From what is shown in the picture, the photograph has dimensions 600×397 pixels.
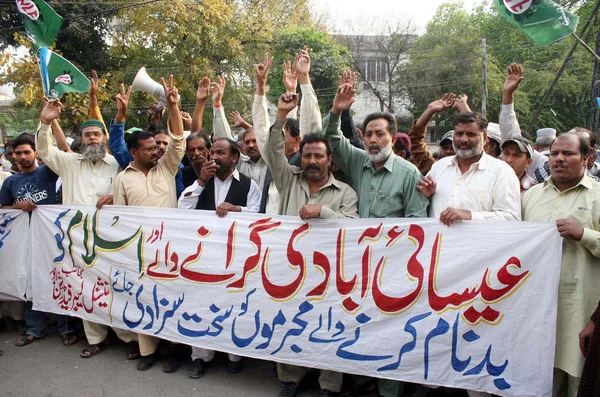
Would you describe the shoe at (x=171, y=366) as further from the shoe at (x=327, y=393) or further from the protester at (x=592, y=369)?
the protester at (x=592, y=369)

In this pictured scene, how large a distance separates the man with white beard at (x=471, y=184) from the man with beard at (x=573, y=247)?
0.78 feet

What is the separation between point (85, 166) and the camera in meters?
4.52

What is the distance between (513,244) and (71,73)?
5.06m

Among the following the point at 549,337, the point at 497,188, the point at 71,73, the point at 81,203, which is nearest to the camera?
the point at 549,337

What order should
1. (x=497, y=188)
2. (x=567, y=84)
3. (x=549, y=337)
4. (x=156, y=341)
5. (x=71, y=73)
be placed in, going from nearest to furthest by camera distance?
(x=549, y=337) → (x=497, y=188) → (x=156, y=341) → (x=71, y=73) → (x=567, y=84)

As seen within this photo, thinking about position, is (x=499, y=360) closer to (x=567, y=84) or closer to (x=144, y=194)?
(x=144, y=194)

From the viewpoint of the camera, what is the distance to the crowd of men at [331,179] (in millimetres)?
2826

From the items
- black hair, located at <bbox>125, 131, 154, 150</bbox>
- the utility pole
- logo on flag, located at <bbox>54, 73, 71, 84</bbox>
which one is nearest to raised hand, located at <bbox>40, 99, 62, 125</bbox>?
black hair, located at <bbox>125, 131, 154, 150</bbox>

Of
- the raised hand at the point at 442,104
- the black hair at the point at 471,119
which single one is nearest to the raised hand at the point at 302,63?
the raised hand at the point at 442,104

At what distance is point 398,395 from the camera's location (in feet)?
11.0

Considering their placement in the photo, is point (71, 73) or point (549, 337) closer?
point (549, 337)

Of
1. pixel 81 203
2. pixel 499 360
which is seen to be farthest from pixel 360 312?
pixel 81 203

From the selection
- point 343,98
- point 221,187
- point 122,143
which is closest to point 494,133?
point 343,98

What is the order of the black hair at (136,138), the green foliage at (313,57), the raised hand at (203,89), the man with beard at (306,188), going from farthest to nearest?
the green foliage at (313,57) → the raised hand at (203,89) → the black hair at (136,138) → the man with beard at (306,188)
